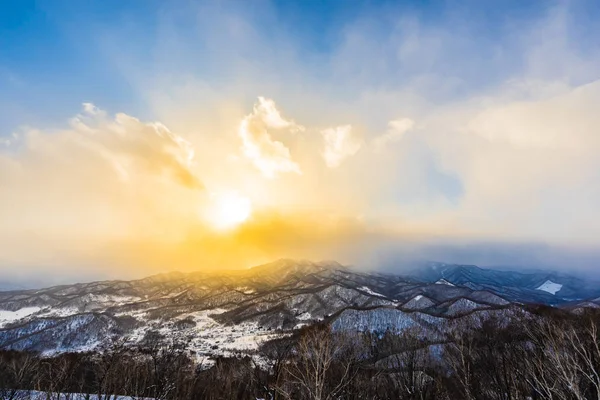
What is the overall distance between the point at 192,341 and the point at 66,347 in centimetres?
7707

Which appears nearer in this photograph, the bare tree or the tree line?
the bare tree

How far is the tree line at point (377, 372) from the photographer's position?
35625mm

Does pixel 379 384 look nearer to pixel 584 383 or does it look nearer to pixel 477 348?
pixel 477 348

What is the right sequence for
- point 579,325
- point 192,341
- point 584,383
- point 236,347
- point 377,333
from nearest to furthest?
point 584,383 → point 579,325 → point 377,333 → point 236,347 → point 192,341

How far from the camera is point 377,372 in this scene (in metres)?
76.1

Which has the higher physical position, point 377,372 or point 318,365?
point 318,365

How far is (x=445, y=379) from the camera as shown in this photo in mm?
79688

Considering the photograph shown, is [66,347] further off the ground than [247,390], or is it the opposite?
[247,390]

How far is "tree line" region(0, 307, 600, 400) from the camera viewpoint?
35625 mm

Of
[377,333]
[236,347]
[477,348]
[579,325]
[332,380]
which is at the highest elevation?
[579,325]

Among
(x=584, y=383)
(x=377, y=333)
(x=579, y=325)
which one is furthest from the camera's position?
(x=377, y=333)

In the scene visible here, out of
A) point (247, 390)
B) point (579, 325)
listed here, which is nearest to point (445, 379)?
point (579, 325)

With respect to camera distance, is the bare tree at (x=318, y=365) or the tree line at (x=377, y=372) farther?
the tree line at (x=377, y=372)

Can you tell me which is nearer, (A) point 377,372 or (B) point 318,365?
(B) point 318,365
